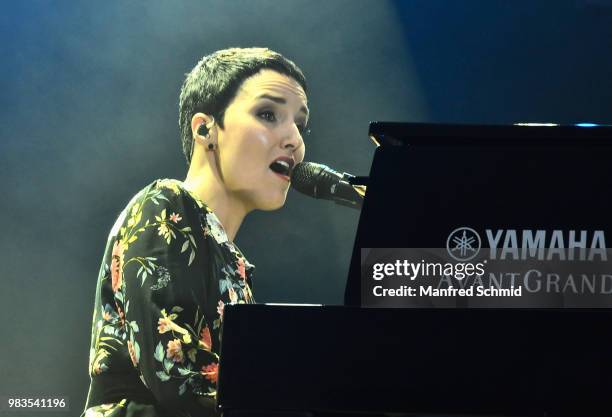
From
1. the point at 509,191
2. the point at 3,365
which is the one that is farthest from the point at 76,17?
Result: the point at 509,191

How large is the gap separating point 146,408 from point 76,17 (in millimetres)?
1418

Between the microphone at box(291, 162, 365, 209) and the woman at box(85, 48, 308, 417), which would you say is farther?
the microphone at box(291, 162, 365, 209)

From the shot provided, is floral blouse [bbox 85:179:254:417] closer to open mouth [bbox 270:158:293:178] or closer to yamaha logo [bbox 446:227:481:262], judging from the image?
open mouth [bbox 270:158:293:178]

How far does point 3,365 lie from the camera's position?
263cm

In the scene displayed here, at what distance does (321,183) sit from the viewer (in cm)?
248

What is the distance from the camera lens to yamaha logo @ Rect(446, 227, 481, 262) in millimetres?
864

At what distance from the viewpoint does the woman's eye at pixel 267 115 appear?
249cm

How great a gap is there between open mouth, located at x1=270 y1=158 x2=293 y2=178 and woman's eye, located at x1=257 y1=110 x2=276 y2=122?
13cm

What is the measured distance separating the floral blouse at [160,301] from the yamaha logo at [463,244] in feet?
2.67

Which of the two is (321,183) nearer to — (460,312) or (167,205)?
(167,205)

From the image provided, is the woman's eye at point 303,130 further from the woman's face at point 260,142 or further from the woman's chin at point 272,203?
the woman's chin at point 272,203

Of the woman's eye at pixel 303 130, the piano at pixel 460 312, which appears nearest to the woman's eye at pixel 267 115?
the woman's eye at pixel 303 130

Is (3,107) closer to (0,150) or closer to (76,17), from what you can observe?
(0,150)

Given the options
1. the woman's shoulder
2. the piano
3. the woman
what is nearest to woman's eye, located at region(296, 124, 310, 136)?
the woman
